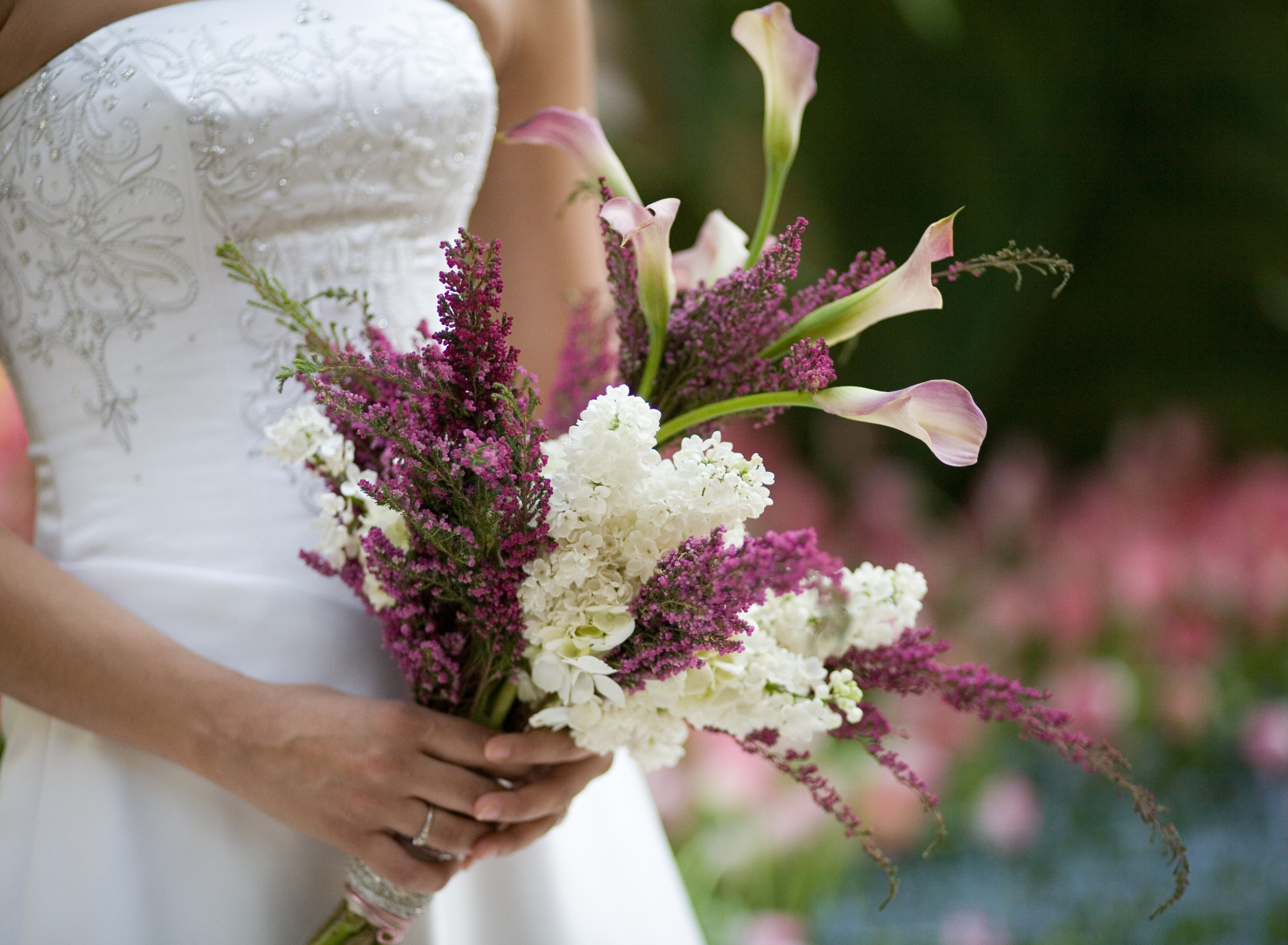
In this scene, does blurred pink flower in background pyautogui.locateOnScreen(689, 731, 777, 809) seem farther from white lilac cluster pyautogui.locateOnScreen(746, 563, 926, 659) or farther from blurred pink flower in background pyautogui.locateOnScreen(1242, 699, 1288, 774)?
white lilac cluster pyautogui.locateOnScreen(746, 563, 926, 659)

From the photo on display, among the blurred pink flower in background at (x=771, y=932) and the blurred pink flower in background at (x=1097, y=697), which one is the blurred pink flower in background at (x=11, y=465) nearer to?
the blurred pink flower in background at (x=771, y=932)

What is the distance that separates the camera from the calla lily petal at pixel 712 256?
70 cm

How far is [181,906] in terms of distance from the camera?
0.73 m

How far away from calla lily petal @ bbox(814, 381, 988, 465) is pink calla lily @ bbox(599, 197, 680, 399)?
0.42 ft

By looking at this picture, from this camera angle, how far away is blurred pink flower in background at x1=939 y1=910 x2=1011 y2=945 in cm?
160

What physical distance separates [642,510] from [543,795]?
0.81ft

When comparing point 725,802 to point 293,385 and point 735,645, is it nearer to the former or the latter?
point 293,385

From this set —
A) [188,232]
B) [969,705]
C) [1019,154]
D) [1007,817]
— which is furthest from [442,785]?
[1019,154]

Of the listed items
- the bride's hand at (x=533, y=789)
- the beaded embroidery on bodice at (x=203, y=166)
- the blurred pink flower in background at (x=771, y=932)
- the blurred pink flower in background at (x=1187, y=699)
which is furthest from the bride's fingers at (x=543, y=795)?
the blurred pink flower in background at (x=1187, y=699)

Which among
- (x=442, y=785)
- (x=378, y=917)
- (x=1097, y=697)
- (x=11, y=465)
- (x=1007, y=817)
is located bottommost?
(x=1007, y=817)

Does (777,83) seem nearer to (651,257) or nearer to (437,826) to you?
(651,257)

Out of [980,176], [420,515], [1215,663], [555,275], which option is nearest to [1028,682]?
[1215,663]

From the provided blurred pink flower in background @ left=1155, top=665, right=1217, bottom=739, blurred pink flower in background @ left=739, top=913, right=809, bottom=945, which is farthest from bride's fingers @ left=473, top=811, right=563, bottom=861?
blurred pink flower in background @ left=1155, top=665, right=1217, bottom=739

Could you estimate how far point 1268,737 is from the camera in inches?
74.8
